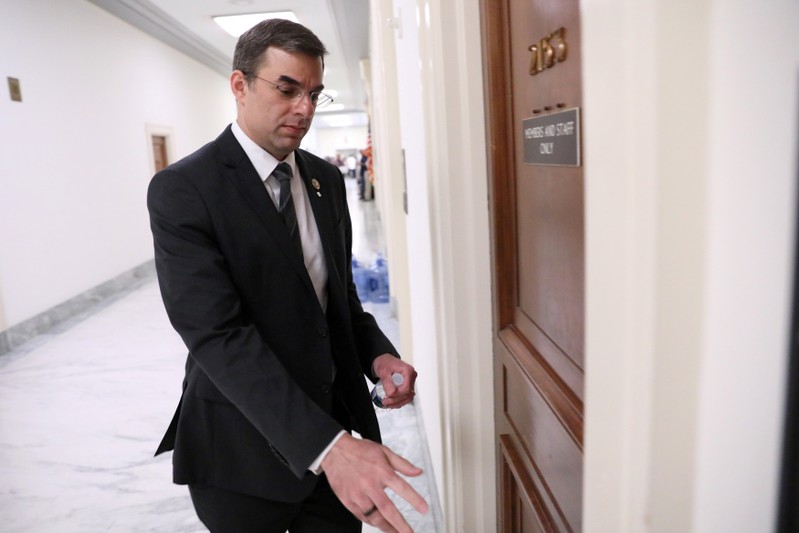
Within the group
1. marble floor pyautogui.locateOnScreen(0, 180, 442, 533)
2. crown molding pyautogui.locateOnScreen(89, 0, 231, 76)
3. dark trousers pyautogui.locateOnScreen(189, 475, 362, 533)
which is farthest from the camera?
crown molding pyautogui.locateOnScreen(89, 0, 231, 76)

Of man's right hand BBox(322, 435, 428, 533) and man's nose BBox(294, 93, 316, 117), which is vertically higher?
man's nose BBox(294, 93, 316, 117)

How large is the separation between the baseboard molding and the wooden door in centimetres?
466

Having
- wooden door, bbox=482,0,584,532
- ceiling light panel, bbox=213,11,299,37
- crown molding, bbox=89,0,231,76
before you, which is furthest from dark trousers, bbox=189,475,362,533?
ceiling light panel, bbox=213,11,299,37

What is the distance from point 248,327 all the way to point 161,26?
314 inches

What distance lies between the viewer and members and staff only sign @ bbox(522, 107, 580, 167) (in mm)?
747

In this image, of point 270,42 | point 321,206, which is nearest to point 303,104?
point 270,42

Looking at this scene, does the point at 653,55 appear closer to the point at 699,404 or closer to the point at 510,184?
the point at 699,404

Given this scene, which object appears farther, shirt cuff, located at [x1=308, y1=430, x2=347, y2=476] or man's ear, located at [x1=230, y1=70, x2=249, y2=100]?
man's ear, located at [x1=230, y1=70, x2=249, y2=100]

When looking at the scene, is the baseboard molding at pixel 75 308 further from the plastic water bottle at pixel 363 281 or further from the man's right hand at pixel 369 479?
the man's right hand at pixel 369 479

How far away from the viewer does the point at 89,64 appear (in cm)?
623

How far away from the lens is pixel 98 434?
3.03 metres

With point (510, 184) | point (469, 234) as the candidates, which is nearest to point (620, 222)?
point (510, 184)

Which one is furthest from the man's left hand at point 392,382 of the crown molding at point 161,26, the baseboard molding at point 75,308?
the crown molding at point 161,26

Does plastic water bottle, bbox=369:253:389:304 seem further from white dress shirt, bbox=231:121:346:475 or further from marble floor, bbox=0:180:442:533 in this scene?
white dress shirt, bbox=231:121:346:475
